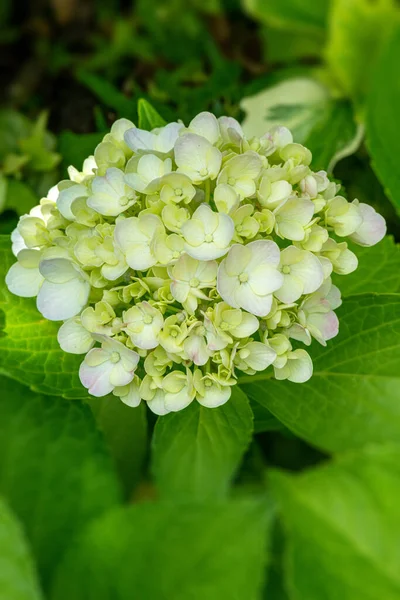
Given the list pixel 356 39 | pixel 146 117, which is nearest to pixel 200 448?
pixel 146 117

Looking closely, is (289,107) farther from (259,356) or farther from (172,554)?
(172,554)

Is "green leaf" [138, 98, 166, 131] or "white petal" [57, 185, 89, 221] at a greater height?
"green leaf" [138, 98, 166, 131]

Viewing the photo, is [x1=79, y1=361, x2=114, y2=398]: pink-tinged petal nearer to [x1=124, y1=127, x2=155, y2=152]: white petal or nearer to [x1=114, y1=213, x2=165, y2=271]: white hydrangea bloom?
[x1=114, y1=213, x2=165, y2=271]: white hydrangea bloom

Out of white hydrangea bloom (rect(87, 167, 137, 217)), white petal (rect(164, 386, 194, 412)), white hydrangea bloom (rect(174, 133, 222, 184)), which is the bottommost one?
white petal (rect(164, 386, 194, 412))

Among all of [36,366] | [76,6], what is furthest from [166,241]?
[76,6]

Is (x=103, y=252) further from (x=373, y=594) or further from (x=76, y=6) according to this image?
(x=76, y=6)

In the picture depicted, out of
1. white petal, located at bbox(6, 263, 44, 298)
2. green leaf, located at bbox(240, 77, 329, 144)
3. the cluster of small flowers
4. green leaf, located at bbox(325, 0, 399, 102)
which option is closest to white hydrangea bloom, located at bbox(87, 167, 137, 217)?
the cluster of small flowers
